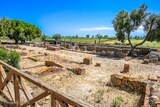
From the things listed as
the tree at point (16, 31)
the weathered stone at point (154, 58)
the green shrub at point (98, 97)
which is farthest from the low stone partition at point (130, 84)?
the tree at point (16, 31)

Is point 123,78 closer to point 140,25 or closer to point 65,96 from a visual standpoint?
point 65,96

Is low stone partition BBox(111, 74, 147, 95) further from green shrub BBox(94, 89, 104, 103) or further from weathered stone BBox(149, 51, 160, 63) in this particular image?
weathered stone BBox(149, 51, 160, 63)

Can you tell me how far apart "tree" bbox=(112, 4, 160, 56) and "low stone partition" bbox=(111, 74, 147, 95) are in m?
14.7

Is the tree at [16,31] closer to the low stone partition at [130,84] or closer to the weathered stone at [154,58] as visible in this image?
the weathered stone at [154,58]

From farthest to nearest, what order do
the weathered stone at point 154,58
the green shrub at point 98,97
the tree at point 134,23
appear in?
the tree at point 134,23 < the weathered stone at point 154,58 < the green shrub at point 98,97

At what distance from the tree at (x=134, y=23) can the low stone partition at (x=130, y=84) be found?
14.7 m

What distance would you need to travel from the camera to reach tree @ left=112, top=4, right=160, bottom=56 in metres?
23.9

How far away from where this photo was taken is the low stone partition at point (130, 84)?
992 cm

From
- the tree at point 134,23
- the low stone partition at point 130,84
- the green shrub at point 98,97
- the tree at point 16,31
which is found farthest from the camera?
the tree at point 16,31

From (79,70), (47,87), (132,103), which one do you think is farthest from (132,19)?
(47,87)

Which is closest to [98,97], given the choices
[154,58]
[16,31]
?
[154,58]

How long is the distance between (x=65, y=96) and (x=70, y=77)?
9293mm

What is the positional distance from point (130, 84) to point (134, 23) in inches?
656

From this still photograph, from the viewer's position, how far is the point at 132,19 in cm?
2503
